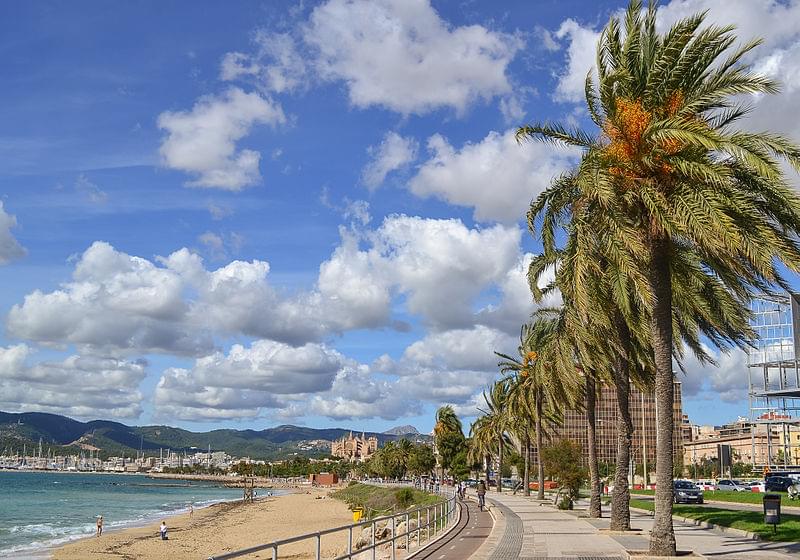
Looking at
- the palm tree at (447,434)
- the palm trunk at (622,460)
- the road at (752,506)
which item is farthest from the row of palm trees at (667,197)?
the palm tree at (447,434)

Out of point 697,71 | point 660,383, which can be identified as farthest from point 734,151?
point 660,383

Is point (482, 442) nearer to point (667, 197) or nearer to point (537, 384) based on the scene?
point (537, 384)

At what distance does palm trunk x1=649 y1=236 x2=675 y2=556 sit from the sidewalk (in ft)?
6.82

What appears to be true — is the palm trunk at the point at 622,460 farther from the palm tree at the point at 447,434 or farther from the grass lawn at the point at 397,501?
the palm tree at the point at 447,434

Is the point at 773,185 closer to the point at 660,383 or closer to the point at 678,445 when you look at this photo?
the point at 660,383

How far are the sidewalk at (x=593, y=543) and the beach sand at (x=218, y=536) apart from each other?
11928 millimetres

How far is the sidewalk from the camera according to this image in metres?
17.8

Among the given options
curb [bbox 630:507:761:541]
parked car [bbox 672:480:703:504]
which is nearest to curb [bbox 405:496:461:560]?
curb [bbox 630:507:761:541]

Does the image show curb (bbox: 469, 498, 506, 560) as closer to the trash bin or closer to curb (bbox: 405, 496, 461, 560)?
curb (bbox: 405, 496, 461, 560)

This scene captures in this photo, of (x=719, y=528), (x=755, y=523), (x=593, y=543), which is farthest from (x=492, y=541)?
(x=755, y=523)

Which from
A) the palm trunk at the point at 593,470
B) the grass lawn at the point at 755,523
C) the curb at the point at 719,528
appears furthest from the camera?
the palm trunk at the point at 593,470

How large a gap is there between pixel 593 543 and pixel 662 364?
7.03 meters

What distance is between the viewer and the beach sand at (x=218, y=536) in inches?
1663

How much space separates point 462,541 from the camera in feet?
75.2
